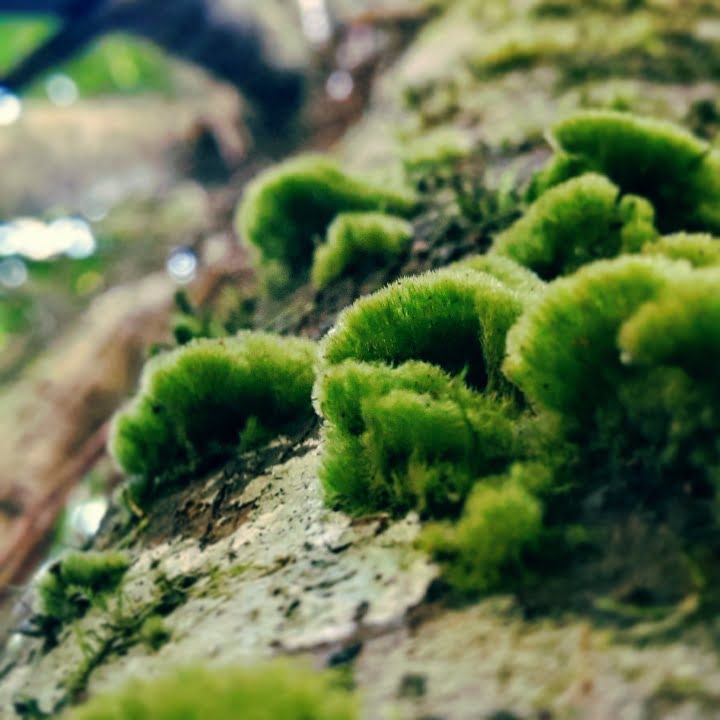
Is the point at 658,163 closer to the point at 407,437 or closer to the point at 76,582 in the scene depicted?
the point at 407,437

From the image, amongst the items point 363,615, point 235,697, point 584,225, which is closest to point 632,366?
point 363,615

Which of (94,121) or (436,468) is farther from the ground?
(94,121)

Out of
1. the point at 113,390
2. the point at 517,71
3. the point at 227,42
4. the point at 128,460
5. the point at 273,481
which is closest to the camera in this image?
the point at 273,481

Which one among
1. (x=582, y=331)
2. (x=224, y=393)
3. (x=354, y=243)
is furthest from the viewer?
(x=354, y=243)

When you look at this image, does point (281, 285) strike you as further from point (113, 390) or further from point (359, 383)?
point (113, 390)

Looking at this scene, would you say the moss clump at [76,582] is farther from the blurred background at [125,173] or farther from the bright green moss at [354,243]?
the blurred background at [125,173]

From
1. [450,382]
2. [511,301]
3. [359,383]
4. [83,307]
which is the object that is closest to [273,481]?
[359,383]
